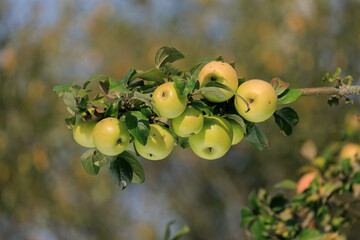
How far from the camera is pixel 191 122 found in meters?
0.54

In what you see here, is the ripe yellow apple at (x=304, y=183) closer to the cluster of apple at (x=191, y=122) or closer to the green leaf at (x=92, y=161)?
the cluster of apple at (x=191, y=122)

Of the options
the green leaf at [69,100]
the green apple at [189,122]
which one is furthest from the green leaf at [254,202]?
the green leaf at [69,100]

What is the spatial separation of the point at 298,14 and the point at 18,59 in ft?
8.40

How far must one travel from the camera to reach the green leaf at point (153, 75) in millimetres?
543

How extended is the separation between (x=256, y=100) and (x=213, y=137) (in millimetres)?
89

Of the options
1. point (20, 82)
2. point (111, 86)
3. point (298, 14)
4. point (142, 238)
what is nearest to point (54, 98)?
point (20, 82)

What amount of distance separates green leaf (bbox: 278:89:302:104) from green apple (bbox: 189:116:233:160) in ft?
0.37

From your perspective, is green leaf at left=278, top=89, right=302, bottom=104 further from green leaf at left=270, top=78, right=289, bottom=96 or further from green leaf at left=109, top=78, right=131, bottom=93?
green leaf at left=109, top=78, right=131, bottom=93

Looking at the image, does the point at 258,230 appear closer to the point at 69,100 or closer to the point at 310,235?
the point at 310,235

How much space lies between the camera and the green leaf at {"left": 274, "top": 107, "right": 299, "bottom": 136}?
62 cm

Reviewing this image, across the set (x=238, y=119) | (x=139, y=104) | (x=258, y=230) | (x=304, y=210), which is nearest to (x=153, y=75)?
(x=139, y=104)

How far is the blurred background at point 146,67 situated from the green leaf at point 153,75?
7.99 ft

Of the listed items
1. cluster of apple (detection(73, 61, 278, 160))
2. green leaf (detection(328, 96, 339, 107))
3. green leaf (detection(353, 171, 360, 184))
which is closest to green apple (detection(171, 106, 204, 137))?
cluster of apple (detection(73, 61, 278, 160))

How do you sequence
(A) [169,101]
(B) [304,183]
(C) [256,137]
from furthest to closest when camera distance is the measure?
(B) [304,183] → (C) [256,137] → (A) [169,101]
